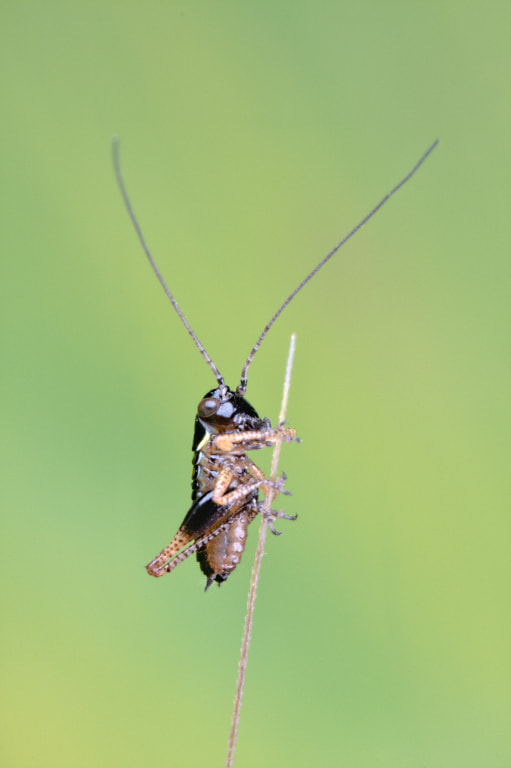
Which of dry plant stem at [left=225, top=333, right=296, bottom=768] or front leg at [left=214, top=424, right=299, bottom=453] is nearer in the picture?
dry plant stem at [left=225, top=333, right=296, bottom=768]

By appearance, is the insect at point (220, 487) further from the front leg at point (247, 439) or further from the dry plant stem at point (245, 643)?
the dry plant stem at point (245, 643)

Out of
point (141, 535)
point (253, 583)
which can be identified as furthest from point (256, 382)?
point (253, 583)

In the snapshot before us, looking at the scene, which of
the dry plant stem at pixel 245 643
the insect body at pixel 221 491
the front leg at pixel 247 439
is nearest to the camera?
the dry plant stem at pixel 245 643

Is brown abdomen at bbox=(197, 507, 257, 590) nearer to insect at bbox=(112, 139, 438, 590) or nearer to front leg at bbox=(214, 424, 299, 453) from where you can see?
insect at bbox=(112, 139, 438, 590)

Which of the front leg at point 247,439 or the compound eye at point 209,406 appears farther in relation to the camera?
the compound eye at point 209,406

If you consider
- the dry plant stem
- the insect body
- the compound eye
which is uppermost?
the compound eye

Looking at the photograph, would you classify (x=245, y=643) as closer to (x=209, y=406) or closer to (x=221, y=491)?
(x=221, y=491)

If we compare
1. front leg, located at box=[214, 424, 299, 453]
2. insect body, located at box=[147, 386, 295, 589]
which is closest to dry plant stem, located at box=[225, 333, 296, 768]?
front leg, located at box=[214, 424, 299, 453]

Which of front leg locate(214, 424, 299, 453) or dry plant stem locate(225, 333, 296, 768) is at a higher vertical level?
front leg locate(214, 424, 299, 453)

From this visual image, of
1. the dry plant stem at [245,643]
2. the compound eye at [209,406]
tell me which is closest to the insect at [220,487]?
the compound eye at [209,406]
